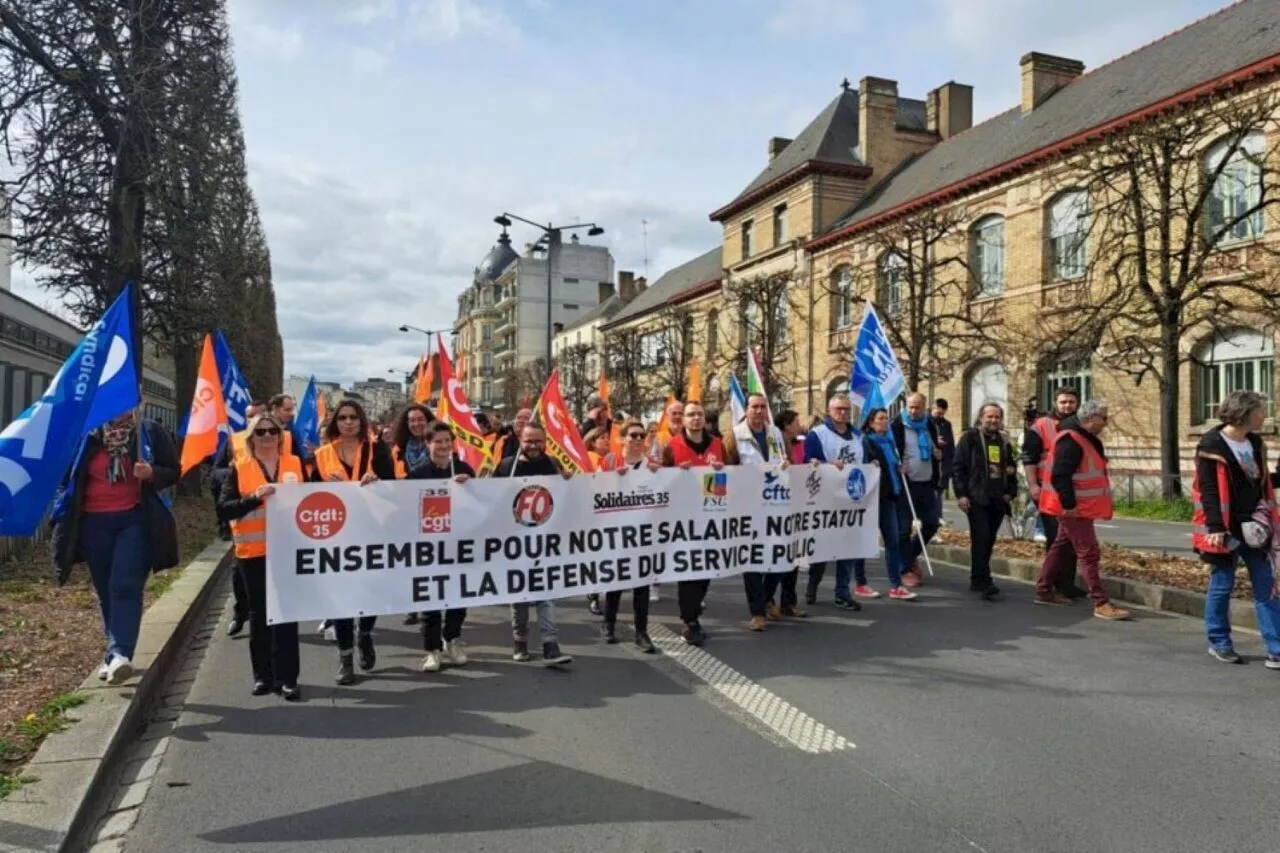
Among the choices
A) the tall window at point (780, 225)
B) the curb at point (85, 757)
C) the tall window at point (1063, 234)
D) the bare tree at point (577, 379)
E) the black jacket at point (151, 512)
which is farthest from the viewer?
the bare tree at point (577, 379)

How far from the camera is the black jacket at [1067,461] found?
802 centimetres

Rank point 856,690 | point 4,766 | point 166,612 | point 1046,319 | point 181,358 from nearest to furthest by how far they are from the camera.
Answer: point 4,766, point 856,690, point 166,612, point 181,358, point 1046,319

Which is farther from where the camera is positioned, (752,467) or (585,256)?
(585,256)

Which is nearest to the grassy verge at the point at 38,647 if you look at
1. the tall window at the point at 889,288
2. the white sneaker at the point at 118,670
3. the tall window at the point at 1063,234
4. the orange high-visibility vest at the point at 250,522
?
the white sneaker at the point at 118,670

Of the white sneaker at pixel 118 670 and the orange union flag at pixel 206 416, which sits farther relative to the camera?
the orange union flag at pixel 206 416

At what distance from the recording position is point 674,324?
49469 mm

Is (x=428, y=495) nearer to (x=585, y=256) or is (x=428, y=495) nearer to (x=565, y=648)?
(x=565, y=648)

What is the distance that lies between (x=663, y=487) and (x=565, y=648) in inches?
57.4

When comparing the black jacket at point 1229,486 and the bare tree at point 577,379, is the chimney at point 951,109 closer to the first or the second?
the bare tree at point 577,379

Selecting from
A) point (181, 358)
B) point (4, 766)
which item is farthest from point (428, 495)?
point (181, 358)

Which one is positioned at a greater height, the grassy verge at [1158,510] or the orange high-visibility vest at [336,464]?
the orange high-visibility vest at [336,464]

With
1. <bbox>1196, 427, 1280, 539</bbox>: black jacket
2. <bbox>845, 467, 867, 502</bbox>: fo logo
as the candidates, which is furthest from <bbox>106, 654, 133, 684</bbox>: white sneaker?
<bbox>1196, 427, 1280, 539</bbox>: black jacket

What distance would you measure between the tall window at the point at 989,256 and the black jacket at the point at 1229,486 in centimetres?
2485

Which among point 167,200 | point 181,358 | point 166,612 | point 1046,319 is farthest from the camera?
point 1046,319
